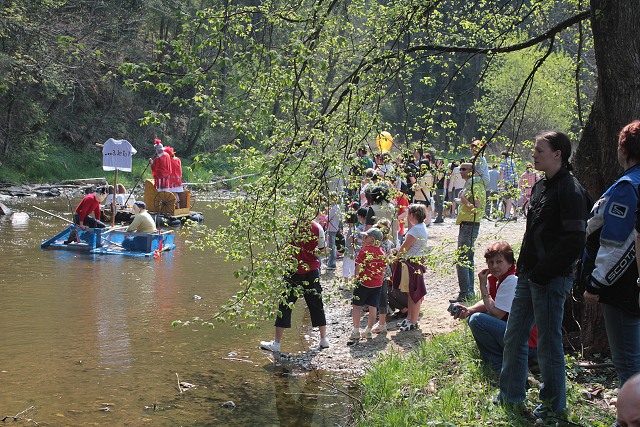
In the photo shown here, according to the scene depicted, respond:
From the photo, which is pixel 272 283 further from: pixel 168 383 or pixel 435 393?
pixel 168 383

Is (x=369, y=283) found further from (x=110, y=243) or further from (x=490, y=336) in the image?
(x=110, y=243)

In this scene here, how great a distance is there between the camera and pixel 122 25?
36.8 m

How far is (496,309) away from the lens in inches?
269

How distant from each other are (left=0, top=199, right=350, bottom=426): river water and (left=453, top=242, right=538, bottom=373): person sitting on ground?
1.65 meters

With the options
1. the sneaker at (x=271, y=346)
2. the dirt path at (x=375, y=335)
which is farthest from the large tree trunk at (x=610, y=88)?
the sneaker at (x=271, y=346)

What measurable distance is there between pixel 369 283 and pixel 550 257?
4.63 meters

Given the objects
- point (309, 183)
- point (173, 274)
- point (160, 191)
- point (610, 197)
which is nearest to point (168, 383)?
point (309, 183)

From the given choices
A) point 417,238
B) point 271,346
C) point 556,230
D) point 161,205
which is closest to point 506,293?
point 556,230

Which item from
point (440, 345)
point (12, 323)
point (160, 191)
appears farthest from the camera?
point (160, 191)

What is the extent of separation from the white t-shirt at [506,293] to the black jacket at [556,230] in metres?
1.49

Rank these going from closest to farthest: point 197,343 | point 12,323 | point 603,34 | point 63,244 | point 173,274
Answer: point 603,34
point 197,343
point 12,323
point 173,274
point 63,244

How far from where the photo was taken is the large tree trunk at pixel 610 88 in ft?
21.4

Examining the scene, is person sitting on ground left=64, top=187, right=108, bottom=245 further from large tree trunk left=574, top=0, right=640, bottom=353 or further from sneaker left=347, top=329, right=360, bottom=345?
large tree trunk left=574, top=0, right=640, bottom=353

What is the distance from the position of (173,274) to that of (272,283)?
856 centimetres
